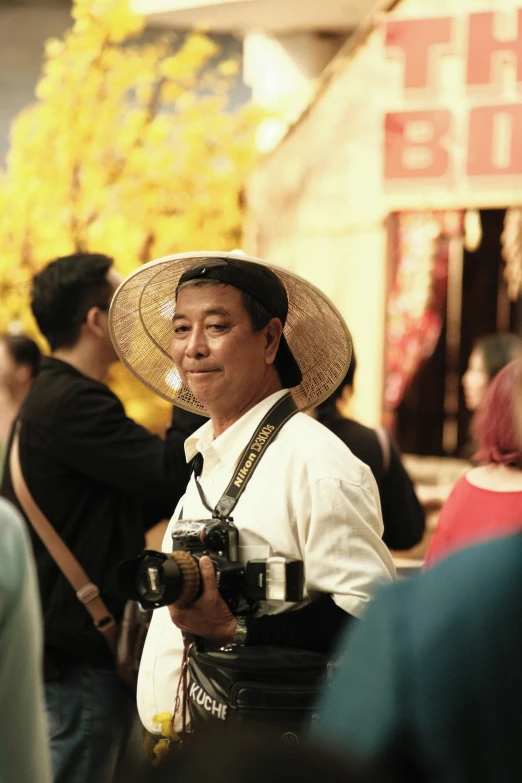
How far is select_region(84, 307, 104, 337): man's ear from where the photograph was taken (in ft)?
10.1

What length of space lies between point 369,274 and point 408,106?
4.01ft

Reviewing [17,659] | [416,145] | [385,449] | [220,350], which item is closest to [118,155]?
[416,145]

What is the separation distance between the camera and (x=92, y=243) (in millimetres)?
9359

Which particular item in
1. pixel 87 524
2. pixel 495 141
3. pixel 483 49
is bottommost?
pixel 87 524

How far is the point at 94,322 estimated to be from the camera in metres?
3.07

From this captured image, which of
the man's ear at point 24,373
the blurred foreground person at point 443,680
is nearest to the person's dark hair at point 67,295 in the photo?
the man's ear at point 24,373

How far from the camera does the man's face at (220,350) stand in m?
2.27

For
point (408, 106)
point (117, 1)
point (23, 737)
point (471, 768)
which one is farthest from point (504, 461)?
point (117, 1)

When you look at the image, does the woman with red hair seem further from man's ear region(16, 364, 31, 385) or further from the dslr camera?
man's ear region(16, 364, 31, 385)

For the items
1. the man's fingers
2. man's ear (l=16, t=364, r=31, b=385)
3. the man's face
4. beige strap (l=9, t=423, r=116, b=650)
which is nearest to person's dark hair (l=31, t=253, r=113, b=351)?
beige strap (l=9, t=423, r=116, b=650)

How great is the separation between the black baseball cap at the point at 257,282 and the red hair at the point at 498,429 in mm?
877

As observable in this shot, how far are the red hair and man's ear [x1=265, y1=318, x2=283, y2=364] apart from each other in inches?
37.4

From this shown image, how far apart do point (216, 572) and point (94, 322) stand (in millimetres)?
1229

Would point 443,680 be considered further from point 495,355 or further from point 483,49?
point 483,49
